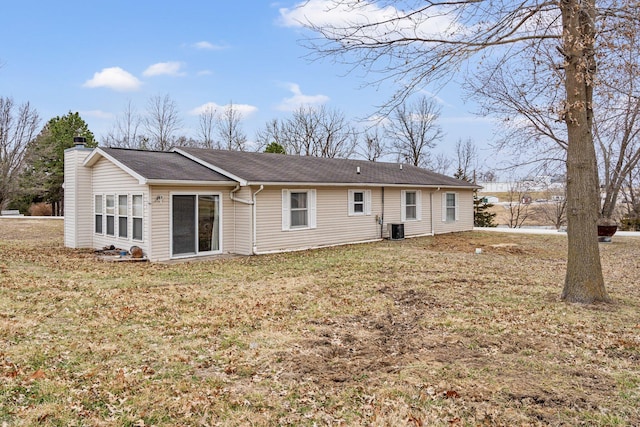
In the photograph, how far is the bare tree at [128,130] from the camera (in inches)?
1485

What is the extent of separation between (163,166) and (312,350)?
9193 mm

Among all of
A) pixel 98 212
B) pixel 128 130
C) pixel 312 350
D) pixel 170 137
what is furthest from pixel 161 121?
pixel 312 350

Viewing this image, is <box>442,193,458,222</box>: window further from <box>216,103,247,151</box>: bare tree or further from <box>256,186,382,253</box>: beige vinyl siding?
<box>216,103,247,151</box>: bare tree

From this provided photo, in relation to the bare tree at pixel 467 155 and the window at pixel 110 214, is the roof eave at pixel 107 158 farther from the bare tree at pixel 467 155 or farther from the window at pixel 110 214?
the bare tree at pixel 467 155

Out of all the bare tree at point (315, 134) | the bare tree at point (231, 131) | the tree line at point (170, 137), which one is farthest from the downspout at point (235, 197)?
the bare tree at point (231, 131)

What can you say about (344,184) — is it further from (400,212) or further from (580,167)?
(580,167)

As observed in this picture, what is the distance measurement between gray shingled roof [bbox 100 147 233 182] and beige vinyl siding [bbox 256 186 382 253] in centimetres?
146

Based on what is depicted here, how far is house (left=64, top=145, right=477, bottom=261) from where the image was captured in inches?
460

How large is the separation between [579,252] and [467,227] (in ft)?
46.7

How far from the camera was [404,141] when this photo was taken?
115 feet

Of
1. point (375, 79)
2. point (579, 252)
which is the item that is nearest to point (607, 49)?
point (579, 252)

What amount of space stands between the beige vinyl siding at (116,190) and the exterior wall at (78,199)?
116 millimetres

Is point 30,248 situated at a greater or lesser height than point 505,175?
lesser

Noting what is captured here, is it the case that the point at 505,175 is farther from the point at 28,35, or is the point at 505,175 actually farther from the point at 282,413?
the point at 28,35
